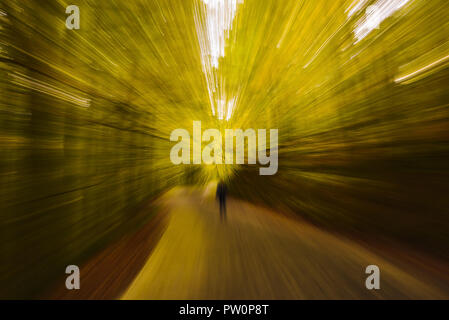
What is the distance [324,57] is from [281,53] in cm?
66

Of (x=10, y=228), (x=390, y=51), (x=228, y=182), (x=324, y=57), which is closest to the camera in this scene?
(x=10, y=228)

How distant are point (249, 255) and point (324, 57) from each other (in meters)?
2.74

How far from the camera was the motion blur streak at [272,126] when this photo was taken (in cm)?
107

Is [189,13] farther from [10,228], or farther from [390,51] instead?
[10,228]

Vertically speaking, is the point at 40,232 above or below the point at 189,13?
below

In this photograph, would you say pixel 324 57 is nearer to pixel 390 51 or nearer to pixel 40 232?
pixel 390 51

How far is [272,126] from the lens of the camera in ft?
9.78

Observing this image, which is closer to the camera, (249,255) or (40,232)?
(40,232)

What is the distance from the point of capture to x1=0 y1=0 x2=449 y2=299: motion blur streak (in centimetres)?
107

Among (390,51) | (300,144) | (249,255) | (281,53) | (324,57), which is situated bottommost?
(249,255)

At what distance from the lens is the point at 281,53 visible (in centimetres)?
251

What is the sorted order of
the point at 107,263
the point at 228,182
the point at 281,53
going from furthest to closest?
the point at 228,182 < the point at 281,53 < the point at 107,263
